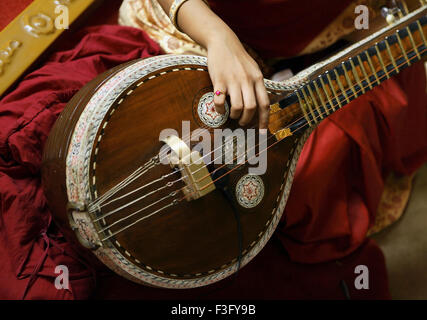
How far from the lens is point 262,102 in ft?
2.50

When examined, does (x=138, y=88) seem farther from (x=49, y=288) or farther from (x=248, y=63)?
(x=49, y=288)

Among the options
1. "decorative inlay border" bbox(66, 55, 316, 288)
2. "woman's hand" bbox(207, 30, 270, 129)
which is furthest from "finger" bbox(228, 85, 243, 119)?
"decorative inlay border" bbox(66, 55, 316, 288)

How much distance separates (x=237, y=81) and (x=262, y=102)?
0.06 metres

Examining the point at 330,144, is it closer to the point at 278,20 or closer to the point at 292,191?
the point at 292,191

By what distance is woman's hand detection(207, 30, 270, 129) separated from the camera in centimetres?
75

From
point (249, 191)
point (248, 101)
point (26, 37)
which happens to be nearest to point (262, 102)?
point (248, 101)

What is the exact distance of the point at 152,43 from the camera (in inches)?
43.2

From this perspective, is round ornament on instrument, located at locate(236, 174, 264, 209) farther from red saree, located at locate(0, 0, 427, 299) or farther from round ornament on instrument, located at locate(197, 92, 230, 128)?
red saree, located at locate(0, 0, 427, 299)

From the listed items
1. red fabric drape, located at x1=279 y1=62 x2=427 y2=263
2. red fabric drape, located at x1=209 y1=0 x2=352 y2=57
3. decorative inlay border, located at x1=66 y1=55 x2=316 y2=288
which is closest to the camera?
decorative inlay border, located at x1=66 y1=55 x2=316 y2=288

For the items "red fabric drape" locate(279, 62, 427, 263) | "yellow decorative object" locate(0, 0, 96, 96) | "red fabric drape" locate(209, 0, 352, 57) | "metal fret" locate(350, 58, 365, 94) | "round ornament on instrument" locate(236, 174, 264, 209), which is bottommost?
"red fabric drape" locate(279, 62, 427, 263)

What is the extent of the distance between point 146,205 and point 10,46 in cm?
65

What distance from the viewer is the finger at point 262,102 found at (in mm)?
764

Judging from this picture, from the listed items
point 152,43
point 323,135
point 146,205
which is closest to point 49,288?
point 146,205

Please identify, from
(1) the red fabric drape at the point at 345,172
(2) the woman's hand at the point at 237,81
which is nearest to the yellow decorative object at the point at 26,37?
(2) the woman's hand at the point at 237,81
